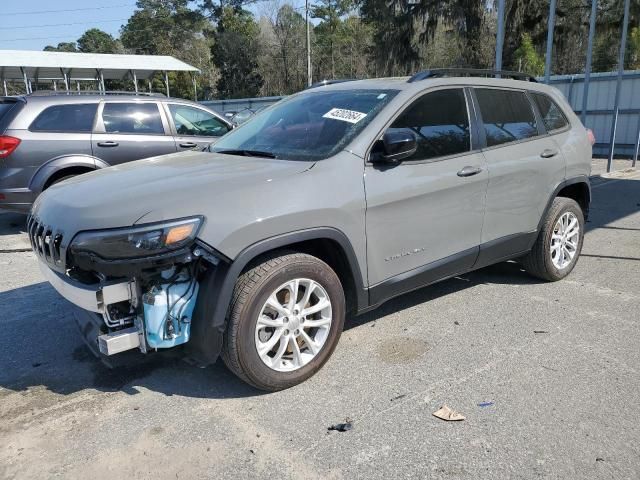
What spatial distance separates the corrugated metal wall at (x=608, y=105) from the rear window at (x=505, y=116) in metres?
12.5

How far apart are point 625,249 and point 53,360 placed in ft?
19.4

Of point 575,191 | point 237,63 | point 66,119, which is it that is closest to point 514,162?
point 575,191

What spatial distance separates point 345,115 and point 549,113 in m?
2.24

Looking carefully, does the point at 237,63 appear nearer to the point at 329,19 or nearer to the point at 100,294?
the point at 329,19

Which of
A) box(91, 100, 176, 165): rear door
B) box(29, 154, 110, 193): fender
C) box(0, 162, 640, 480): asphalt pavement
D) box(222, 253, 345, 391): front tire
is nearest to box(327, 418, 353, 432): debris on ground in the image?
box(0, 162, 640, 480): asphalt pavement

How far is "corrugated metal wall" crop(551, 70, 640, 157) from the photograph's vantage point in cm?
1533

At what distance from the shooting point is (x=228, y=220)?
285 centimetres

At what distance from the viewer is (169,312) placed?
283 cm

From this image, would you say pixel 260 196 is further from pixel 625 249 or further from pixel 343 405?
pixel 625 249

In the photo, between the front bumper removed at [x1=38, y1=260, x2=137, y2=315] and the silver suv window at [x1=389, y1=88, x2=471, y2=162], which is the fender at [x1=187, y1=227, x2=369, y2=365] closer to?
the front bumper removed at [x1=38, y1=260, x2=137, y2=315]

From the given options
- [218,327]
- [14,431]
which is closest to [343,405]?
[218,327]

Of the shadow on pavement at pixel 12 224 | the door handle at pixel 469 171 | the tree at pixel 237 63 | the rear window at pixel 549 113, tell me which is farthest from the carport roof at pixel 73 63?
the door handle at pixel 469 171

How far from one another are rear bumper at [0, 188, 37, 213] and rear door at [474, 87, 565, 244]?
18.0 ft

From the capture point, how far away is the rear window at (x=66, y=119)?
700 centimetres
